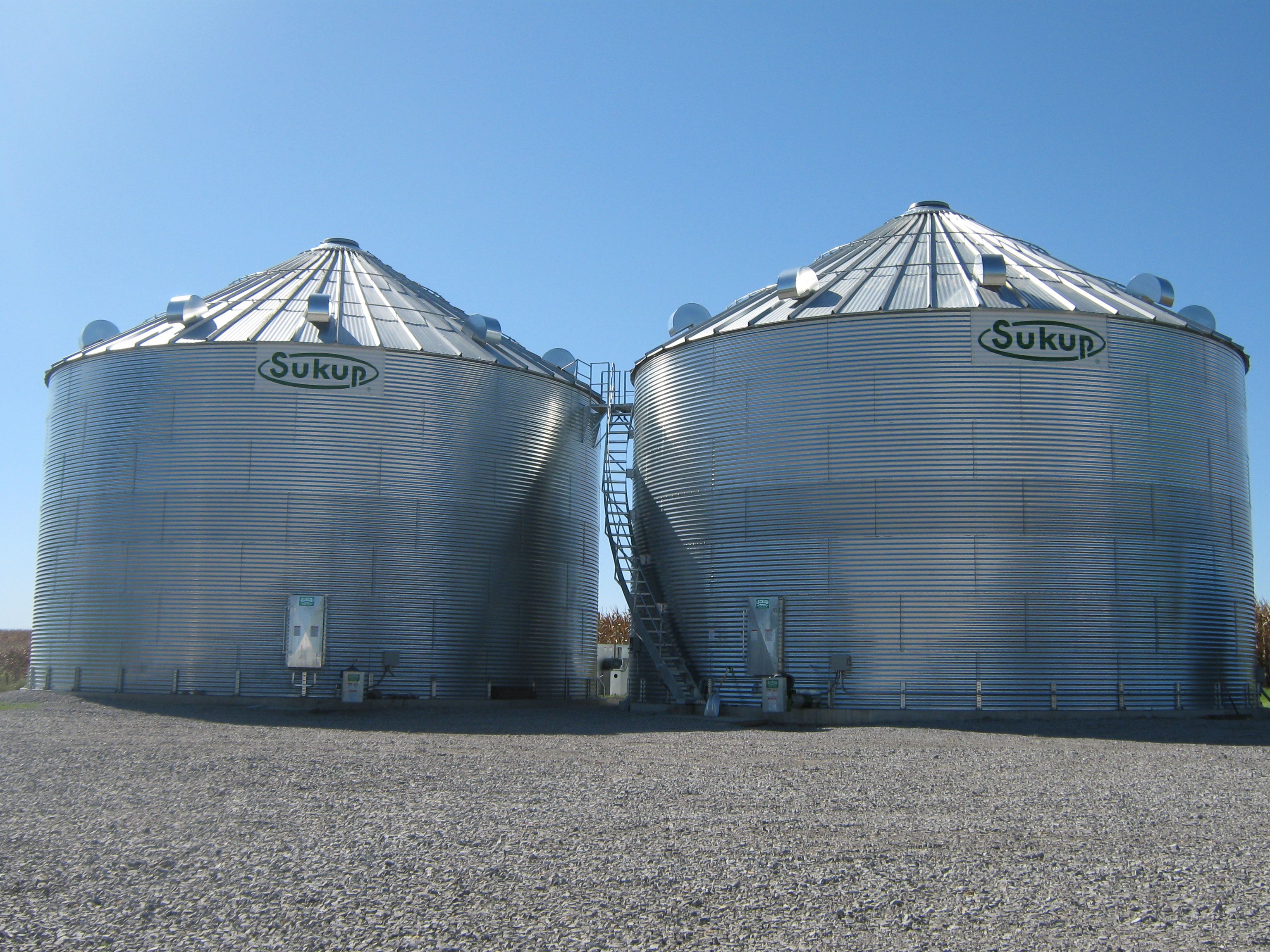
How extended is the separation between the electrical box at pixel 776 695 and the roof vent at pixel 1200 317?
14047 millimetres

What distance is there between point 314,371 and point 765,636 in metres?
13.4

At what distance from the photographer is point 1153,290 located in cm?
3112

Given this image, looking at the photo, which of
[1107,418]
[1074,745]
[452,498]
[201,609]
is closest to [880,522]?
[1107,418]

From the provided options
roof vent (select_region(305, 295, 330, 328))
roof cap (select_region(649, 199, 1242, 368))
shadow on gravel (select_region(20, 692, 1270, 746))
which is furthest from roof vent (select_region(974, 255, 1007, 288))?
roof vent (select_region(305, 295, 330, 328))

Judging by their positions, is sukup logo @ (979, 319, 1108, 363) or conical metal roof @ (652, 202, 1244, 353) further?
conical metal roof @ (652, 202, 1244, 353)

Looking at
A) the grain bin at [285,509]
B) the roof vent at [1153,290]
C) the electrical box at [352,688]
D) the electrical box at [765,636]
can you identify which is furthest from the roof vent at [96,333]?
the roof vent at [1153,290]

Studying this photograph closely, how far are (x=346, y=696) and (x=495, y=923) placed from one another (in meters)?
22.0

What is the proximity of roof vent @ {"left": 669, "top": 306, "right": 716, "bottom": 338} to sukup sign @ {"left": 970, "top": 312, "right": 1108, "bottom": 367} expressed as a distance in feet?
Result: 28.3

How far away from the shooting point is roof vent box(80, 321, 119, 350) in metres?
34.4

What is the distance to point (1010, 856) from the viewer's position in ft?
34.8

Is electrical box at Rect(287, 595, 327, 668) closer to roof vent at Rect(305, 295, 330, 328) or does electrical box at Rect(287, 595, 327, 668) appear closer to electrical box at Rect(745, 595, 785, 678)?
roof vent at Rect(305, 295, 330, 328)

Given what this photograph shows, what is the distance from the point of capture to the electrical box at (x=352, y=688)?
96.2 ft

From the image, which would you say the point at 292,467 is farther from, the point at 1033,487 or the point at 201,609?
the point at 1033,487

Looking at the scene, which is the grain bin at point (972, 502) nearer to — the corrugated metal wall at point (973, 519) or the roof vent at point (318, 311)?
the corrugated metal wall at point (973, 519)
